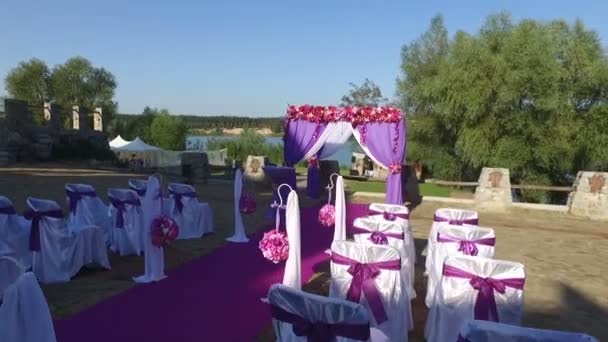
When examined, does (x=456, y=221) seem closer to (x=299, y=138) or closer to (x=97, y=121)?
(x=299, y=138)

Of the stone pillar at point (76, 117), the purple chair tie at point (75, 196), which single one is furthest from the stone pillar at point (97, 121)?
the purple chair tie at point (75, 196)

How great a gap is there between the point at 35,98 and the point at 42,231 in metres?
36.8

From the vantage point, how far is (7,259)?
3.16 m

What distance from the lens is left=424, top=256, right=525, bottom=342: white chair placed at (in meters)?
4.09

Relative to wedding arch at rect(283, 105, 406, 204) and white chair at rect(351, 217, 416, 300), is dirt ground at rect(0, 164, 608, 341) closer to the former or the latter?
white chair at rect(351, 217, 416, 300)

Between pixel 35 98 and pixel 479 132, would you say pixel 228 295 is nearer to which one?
pixel 479 132

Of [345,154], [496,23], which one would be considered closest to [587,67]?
[496,23]

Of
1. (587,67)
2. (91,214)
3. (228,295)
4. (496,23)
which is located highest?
(496,23)

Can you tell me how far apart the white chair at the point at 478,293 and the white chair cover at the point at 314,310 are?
1488 mm

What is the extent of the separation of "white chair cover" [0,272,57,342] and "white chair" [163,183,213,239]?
18.8ft

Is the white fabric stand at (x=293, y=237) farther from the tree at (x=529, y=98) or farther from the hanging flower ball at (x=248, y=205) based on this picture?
the tree at (x=529, y=98)

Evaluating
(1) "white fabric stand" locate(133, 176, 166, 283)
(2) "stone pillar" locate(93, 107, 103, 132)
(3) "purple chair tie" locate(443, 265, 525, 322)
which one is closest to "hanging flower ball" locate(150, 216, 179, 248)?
(1) "white fabric stand" locate(133, 176, 166, 283)

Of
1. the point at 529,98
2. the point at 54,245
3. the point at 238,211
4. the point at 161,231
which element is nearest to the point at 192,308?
the point at 161,231

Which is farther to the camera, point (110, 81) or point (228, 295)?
point (110, 81)
